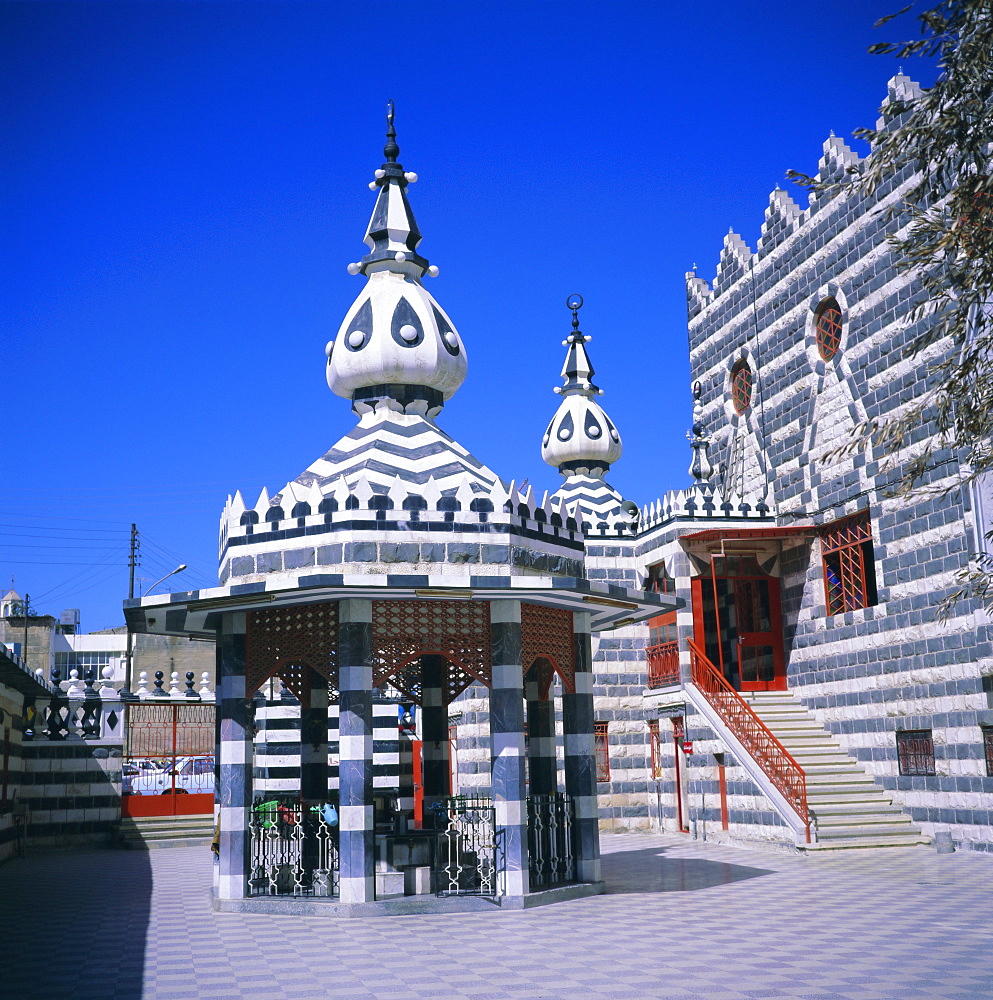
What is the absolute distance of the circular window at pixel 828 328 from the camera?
20.1 m

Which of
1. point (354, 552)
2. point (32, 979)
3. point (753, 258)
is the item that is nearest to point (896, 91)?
point (753, 258)

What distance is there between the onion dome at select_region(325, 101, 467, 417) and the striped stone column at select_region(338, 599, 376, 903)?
11.9 feet

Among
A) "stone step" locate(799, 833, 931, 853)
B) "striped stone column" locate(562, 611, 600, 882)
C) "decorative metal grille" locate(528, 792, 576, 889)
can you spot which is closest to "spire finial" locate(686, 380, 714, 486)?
"stone step" locate(799, 833, 931, 853)

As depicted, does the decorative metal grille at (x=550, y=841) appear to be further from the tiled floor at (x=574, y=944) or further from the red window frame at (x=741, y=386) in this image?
the red window frame at (x=741, y=386)

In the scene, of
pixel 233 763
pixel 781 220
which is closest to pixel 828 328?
pixel 781 220

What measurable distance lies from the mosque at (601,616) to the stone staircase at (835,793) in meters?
0.05

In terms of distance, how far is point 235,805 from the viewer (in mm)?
12648

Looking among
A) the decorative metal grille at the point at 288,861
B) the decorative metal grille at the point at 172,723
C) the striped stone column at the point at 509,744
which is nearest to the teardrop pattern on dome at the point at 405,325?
the striped stone column at the point at 509,744

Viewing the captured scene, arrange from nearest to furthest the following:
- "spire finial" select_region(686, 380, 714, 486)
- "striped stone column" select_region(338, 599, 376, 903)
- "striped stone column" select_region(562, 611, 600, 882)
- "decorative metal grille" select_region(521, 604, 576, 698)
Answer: "striped stone column" select_region(338, 599, 376, 903), "decorative metal grille" select_region(521, 604, 576, 698), "striped stone column" select_region(562, 611, 600, 882), "spire finial" select_region(686, 380, 714, 486)

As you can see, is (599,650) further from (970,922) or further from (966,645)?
(970,922)

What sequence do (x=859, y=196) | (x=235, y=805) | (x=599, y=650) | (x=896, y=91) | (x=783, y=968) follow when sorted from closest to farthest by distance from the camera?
1. (x=783, y=968)
2. (x=235, y=805)
3. (x=896, y=91)
4. (x=859, y=196)
5. (x=599, y=650)

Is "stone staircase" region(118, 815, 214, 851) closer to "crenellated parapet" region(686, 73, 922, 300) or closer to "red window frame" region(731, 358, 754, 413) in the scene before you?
"red window frame" region(731, 358, 754, 413)

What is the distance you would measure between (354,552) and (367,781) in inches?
97.0

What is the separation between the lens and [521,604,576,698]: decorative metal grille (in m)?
13.0
